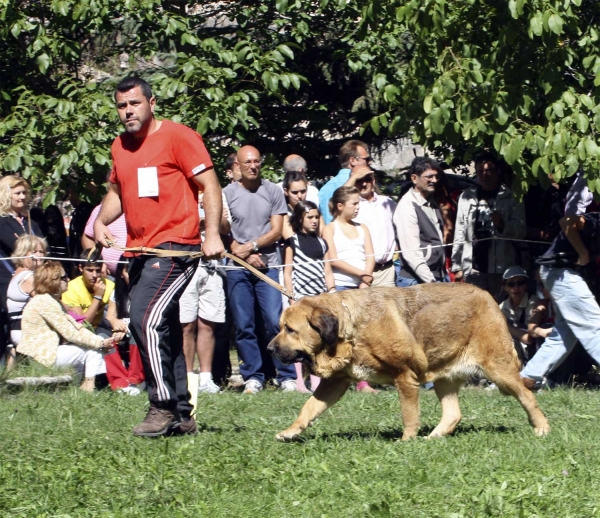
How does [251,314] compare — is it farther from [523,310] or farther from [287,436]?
[287,436]

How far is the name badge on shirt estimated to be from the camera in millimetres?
6637

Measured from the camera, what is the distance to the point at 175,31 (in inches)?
450

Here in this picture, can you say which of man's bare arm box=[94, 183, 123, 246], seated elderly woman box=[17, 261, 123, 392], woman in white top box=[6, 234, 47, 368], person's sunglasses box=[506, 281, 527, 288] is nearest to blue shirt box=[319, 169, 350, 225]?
person's sunglasses box=[506, 281, 527, 288]

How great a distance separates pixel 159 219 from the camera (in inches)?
264

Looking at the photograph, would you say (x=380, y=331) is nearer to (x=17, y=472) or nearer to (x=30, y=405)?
(x=17, y=472)

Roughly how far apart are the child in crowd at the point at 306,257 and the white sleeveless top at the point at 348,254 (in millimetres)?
145

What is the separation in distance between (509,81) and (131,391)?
467 cm

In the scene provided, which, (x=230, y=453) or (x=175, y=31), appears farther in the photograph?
(x=175, y=31)

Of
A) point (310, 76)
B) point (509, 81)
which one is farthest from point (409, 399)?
point (310, 76)

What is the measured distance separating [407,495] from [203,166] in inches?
104

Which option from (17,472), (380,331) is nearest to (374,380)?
(380,331)

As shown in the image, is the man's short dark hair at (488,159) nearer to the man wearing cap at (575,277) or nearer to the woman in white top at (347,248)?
the man wearing cap at (575,277)

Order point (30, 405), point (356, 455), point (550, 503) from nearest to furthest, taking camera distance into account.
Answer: point (550, 503) → point (356, 455) → point (30, 405)

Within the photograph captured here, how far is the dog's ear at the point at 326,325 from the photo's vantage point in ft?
21.1
